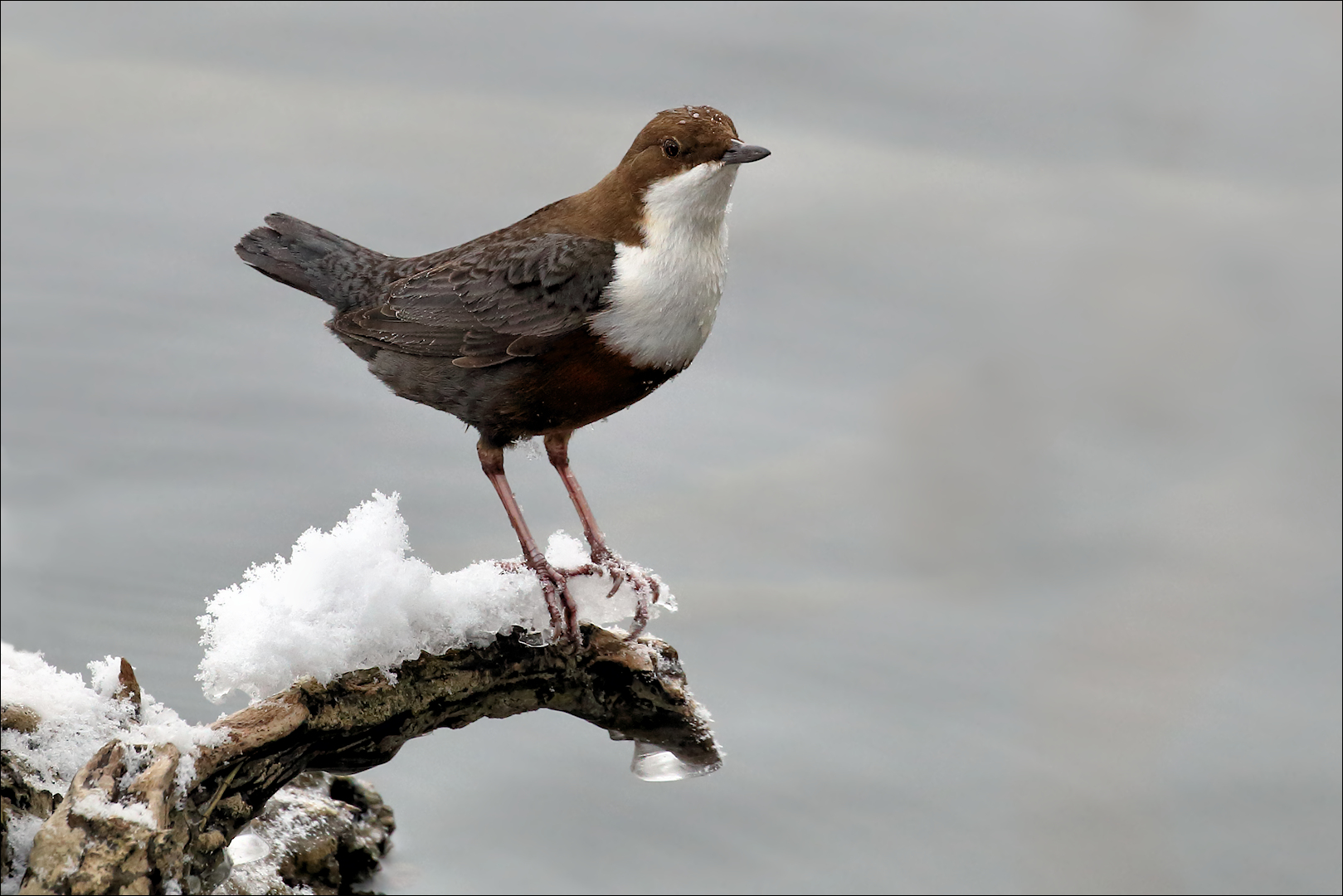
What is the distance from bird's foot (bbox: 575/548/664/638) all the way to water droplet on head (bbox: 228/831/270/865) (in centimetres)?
139

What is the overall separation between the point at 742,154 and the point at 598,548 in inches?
45.0

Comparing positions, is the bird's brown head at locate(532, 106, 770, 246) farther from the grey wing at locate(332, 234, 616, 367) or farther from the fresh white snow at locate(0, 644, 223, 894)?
the fresh white snow at locate(0, 644, 223, 894)

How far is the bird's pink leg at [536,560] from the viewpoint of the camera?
351 cm

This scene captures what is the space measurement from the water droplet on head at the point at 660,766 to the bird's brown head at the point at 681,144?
5.26 feet

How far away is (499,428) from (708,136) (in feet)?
2.95

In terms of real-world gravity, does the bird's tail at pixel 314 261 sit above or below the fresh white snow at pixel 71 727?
above

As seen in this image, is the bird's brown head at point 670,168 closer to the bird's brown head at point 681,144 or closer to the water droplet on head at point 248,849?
the bird's brown head at point 681,144

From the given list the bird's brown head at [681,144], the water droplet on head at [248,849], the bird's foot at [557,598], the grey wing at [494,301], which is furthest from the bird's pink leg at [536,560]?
the water droplet on head at [248,849]

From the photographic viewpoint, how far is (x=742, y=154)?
Result: 10.6 feet

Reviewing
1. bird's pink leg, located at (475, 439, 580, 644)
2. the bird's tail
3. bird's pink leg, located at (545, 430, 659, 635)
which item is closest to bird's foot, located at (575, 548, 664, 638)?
bird's pink leg, located at (545, 430, 659, 635)

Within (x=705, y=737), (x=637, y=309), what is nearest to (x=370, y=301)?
(x=637, y=309)

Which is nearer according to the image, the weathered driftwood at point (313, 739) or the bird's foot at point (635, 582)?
the weathered driftwood at point (313, 739)

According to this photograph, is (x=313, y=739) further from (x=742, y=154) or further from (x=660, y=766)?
(x=742, y=154)

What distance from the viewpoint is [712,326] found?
11.5 ft
